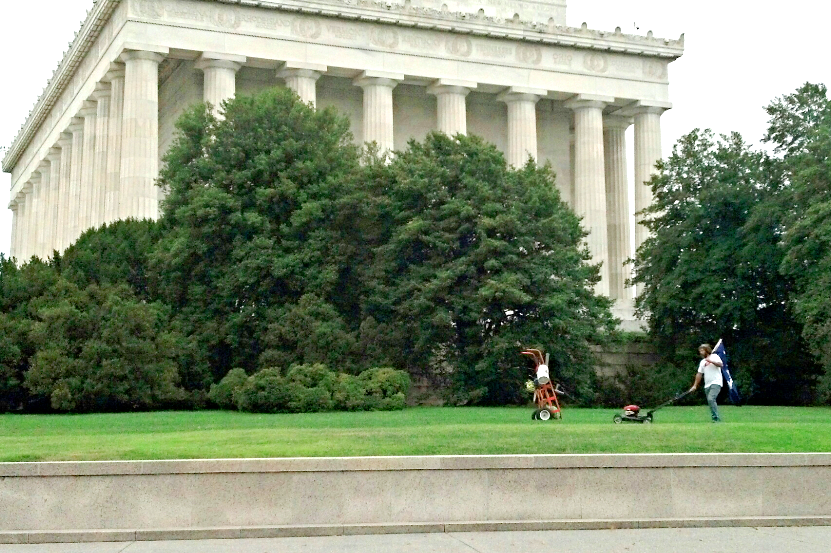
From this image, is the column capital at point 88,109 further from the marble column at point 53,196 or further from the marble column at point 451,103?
the marble column at point 451,103

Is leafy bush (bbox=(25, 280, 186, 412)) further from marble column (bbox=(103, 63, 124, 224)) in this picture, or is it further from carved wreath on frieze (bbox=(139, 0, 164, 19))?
carved wreath on frieze (bbox=(139, 0, 164, 19))

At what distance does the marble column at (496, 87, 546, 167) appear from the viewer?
279 feet

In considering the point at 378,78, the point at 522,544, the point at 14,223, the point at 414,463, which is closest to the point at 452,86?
the point at 378,78

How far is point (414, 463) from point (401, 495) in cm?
60

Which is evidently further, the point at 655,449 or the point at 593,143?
the point at 593,143

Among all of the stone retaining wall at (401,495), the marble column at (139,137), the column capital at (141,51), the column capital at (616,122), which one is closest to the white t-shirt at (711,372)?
the stone retaining wall at (401,495)

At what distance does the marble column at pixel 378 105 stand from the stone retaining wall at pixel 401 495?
199 ft

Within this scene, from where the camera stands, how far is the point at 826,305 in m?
48.8

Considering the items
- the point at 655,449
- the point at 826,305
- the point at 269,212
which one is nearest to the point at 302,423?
the point at 655,449

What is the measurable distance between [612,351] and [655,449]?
3479 centimetres

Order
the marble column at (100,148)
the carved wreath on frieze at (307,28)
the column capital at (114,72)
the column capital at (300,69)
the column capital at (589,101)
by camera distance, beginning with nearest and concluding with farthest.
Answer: the column capital at (114,72), the column capital at (300,69), the carved wreath on frieze at (307,28), the marble column at (100,148), the column capital at (589,101)

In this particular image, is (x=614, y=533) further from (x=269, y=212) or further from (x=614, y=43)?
(x=614, y=43)

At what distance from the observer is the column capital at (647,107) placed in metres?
88.9

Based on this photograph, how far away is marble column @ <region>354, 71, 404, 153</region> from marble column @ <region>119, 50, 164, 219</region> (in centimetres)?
1434
